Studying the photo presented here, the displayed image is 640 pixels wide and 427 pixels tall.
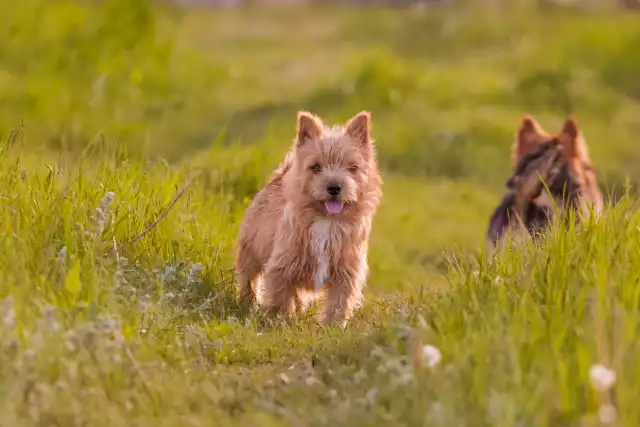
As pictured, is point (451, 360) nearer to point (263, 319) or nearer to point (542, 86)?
point (263, 319)

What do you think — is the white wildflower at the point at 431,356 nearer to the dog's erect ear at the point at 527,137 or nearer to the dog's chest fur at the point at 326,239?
the dog's chest fur at the point at 326,239

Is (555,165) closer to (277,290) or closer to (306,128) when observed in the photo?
(306,128)

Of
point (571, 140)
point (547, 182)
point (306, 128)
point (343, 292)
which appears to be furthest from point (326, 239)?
point (571, 140)

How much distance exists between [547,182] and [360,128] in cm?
161

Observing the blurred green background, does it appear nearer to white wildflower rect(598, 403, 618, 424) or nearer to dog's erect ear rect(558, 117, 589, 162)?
dog's erect ear rect(558, 117, 589, 162)

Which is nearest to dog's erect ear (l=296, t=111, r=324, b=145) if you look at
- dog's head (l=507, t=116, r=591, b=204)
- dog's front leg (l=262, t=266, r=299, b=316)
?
dog's front leg (l=262, t=266, r=299, b=316)

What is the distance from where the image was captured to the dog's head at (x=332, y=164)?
243 inches

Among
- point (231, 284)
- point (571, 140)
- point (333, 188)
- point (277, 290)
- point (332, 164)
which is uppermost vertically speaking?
point (571, 140)

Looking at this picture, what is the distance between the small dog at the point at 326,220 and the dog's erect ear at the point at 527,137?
5.95 feet

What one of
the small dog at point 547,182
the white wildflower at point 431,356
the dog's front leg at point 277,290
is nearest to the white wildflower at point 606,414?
the white wildflower at point 431,356

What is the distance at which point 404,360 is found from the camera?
4625 millimetres

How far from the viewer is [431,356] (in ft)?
13.6

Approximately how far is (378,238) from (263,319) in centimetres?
392

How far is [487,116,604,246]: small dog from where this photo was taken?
23.6 feet
